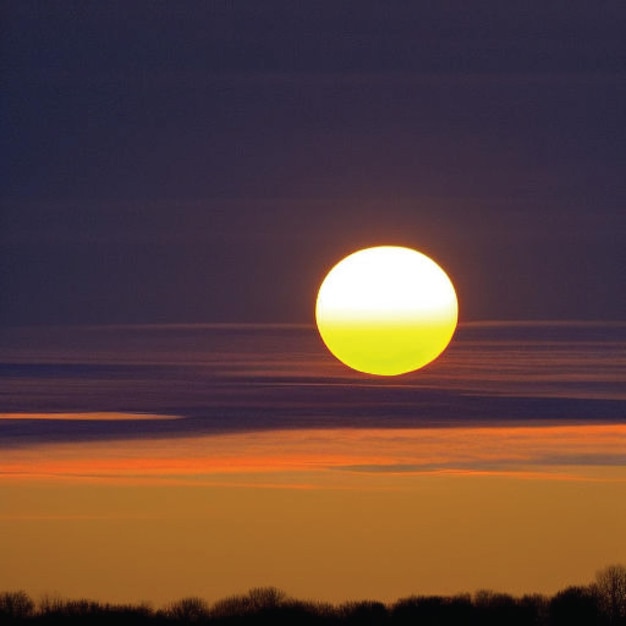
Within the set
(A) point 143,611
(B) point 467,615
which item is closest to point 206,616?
(A) point 143,611

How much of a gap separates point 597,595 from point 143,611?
644 centimetres

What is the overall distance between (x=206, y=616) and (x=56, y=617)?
2.04m

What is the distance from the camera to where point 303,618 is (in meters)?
35.5

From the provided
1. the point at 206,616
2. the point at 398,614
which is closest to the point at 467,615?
the point at 398,614

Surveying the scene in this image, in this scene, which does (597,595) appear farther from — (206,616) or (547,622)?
(206,616)

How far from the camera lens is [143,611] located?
35531 millimetres

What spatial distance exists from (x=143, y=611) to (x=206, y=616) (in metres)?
0.96

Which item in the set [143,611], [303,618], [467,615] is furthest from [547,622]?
[143,611]

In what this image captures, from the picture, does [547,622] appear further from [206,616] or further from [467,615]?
[206,616]

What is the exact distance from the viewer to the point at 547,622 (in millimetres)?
35438

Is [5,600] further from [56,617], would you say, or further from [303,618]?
[303,618]

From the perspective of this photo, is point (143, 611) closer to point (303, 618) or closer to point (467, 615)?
point (303, 618)

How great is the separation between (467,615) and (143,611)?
4.49 meters

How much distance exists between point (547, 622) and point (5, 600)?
7610mm
